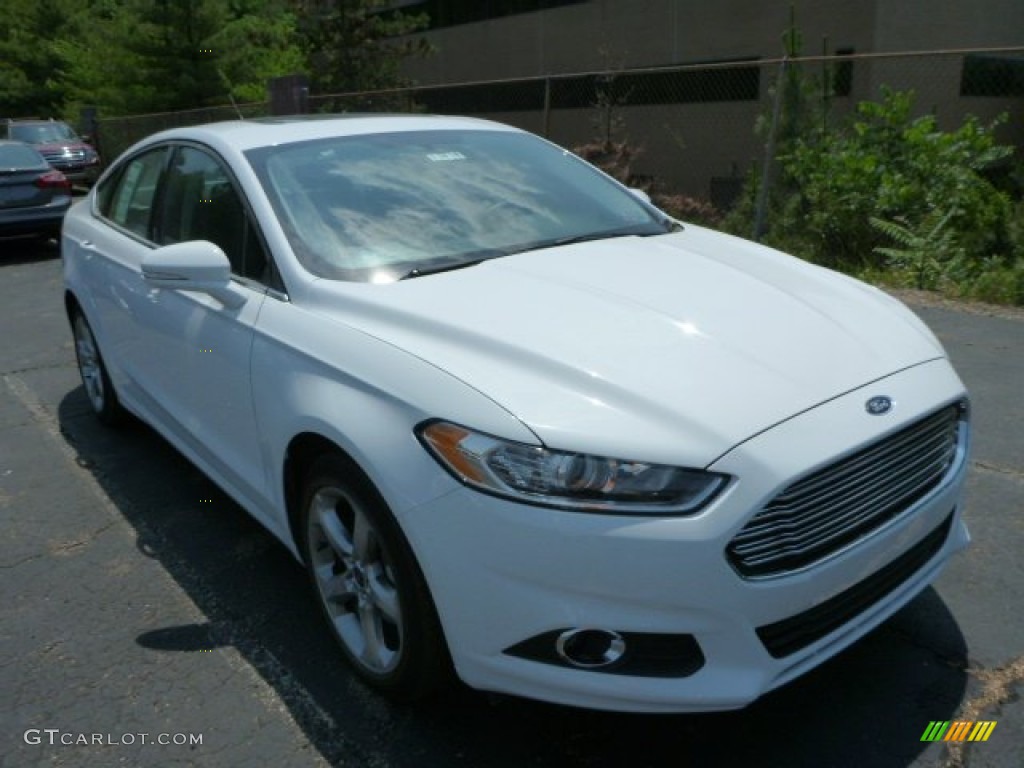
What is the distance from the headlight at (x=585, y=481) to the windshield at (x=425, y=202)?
98 centimetres

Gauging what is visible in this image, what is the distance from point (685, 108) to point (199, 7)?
11802 millimetres

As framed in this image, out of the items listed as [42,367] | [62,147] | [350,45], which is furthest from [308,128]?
[62,147]

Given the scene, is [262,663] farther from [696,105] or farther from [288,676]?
[696,105]

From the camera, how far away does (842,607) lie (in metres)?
2.30

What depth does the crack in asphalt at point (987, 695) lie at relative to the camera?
236cm

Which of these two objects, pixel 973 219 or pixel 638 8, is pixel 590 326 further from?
pixel 638 8

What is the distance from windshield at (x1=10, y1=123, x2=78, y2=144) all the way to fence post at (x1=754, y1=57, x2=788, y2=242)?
17722 mm

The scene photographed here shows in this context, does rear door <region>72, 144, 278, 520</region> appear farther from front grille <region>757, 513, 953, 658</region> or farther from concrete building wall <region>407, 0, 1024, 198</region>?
concrete building wall <region>407, 0, 1024, 198</region>

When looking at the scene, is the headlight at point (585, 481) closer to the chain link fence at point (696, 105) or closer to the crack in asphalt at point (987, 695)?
the crack in asphalt at point (987, 695)

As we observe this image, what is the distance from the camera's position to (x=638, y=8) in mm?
17484

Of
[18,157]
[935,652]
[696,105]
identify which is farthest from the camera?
[696,105]

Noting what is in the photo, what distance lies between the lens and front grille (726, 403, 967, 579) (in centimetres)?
208

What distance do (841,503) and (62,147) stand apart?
21.8 m

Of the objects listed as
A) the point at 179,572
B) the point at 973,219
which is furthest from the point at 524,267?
the point at 973,219
